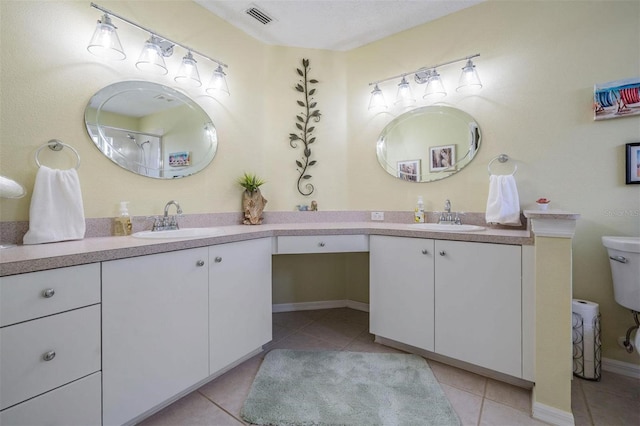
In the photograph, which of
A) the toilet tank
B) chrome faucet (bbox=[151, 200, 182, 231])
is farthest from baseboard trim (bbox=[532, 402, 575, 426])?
chrome faucet (bbox=[151, 200, 182, 231])

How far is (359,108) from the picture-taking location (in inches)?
101

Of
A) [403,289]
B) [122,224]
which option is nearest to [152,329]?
[122,224]

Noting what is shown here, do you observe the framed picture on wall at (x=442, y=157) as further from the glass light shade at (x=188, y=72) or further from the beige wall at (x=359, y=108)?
the glass light shade at (x=188, y=72)

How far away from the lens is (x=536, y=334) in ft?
4.35

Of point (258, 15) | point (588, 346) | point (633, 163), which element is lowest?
point (588, 346)

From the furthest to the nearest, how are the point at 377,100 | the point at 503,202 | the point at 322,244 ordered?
the point at 377,100 → the point at 322,244 → the point at 503,202

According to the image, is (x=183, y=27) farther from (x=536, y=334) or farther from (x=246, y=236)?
(x=536, y=334)

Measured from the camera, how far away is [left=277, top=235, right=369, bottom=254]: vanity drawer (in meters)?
1.87

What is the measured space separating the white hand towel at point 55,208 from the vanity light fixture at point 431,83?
88.8 inches

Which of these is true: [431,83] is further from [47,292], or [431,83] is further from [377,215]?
[47,292]

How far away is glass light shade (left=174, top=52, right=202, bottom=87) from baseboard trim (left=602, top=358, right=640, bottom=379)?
3.30m

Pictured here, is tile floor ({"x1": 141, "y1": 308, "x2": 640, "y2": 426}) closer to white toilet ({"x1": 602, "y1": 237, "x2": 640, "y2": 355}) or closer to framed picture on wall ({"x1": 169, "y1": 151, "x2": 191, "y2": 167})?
white toilet ({"x1": 602, "y1": 237, "x2": 640, "y2": 355})

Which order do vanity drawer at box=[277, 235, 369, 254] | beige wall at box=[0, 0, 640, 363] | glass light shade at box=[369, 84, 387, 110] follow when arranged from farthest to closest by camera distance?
glass light shade at box=[369, 84, 387, 110]
vanity drawer at box=[277, 235, 369, 254]
beige wall at box=[0, 0, 640, 363]

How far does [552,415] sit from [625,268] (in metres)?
0.88
